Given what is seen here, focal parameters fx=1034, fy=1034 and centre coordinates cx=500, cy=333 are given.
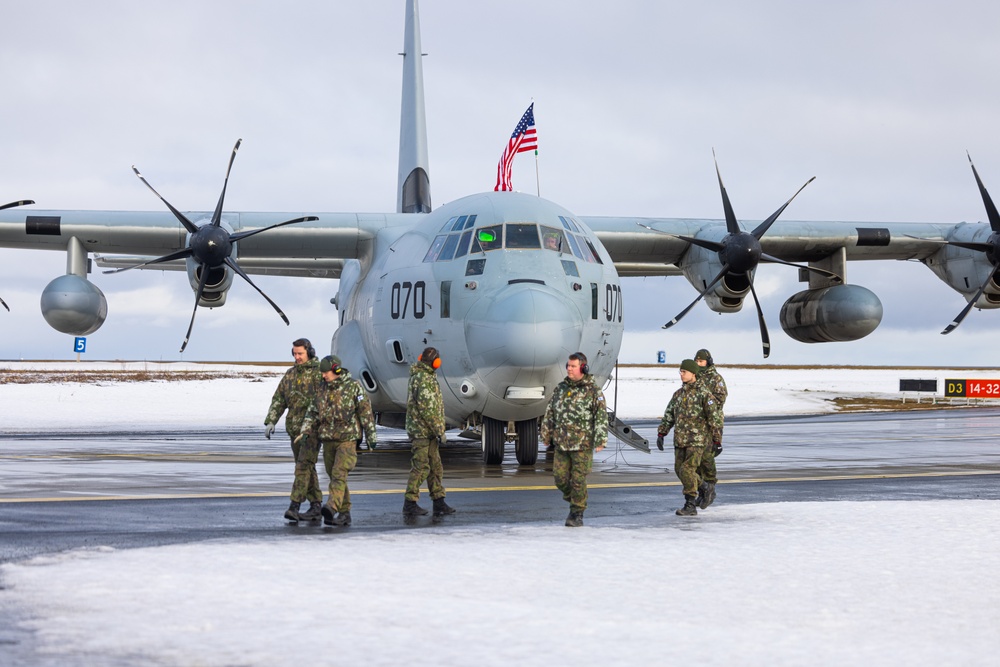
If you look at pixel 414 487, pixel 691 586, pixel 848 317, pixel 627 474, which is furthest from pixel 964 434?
pixel 691 586

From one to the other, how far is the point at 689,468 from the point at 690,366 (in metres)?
1.06

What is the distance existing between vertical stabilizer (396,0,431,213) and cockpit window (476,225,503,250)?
7.81 meters

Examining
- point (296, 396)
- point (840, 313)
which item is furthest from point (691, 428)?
point (840, 313)

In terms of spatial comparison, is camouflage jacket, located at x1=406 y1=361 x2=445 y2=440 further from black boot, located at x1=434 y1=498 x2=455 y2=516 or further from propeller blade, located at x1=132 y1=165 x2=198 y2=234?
propeller blade, located at x1=132 y1=165 x2=198 y2=234

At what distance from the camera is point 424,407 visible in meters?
10.4

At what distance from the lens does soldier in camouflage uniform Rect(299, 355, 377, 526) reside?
9.59 metres

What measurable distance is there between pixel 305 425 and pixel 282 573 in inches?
112

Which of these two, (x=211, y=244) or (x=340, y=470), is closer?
(x=340, y=470)

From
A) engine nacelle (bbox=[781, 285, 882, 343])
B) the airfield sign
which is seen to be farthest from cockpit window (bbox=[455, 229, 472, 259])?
the airfield sign

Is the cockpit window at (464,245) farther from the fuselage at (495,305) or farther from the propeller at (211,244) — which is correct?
the propeller at (211,244)

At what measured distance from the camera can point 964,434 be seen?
24.9m

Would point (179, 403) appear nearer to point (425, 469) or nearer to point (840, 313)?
point (840, 313)

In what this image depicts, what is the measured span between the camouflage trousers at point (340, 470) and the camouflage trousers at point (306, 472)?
0.51 feet

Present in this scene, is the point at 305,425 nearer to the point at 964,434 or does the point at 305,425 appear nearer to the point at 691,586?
the point at 691,586
